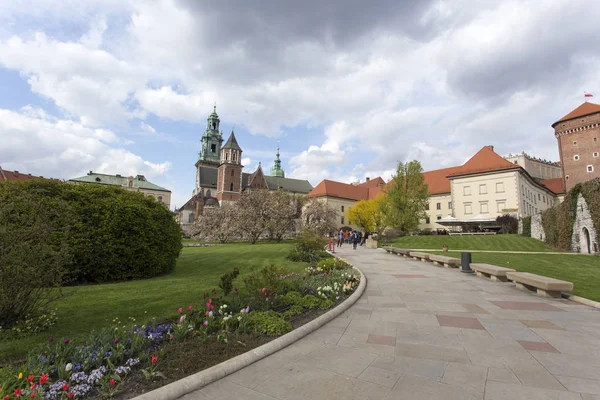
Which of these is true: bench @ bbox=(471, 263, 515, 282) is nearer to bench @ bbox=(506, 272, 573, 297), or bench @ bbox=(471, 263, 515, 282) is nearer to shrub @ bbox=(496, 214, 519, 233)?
bench @ bbox=(506, 272, 573, 297)

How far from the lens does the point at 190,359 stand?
384cm

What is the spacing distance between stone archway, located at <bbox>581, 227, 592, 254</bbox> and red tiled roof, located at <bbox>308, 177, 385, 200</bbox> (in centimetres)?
5050

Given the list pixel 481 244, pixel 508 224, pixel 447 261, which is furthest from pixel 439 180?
pixel 447 261

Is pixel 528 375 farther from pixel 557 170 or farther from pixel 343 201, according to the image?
pixel 557 170

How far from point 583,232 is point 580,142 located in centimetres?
4921

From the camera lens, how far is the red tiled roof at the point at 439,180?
2421 inches

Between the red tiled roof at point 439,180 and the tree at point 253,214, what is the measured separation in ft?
126

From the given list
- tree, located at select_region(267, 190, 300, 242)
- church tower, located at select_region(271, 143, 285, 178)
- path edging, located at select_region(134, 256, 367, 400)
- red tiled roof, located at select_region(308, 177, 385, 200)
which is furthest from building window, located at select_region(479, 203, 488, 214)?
church tower, located at select_region(271, 143, 285, 178)

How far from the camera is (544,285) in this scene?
8195 millimetres

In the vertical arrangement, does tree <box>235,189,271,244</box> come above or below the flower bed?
above

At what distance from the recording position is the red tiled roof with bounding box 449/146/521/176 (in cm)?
4891

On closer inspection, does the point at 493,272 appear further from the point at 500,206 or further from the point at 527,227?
the point at 500,206

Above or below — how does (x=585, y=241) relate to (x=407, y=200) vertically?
below

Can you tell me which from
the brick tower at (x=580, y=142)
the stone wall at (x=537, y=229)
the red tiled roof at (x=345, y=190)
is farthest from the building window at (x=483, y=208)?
the red tiled roof at (x=345, y=190)
